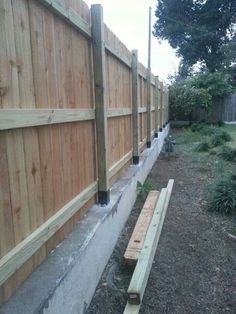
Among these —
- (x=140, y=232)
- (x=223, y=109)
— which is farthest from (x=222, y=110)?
(x=140, y=232)

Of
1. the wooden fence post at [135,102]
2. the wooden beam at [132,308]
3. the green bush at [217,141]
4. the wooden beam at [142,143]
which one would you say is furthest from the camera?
the green bush at [217,141]

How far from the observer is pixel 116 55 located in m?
3.93

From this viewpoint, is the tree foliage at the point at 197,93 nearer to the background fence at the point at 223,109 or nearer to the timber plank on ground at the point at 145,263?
the background fence at the point at 223,109

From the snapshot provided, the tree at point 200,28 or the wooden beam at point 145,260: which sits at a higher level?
the tree at point 200,28

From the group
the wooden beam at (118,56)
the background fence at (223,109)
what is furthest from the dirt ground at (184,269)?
the background fence at (223,109)

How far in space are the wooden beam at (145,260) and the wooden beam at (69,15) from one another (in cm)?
198

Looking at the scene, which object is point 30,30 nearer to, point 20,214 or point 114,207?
point 20,214

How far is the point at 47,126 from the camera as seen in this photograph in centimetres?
205

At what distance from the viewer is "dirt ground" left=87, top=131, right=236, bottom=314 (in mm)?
2492

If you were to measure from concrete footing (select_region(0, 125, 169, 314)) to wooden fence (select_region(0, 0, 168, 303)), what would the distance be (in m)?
0.06

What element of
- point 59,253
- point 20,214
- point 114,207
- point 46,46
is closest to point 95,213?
point 114,207

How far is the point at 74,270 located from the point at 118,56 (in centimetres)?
279

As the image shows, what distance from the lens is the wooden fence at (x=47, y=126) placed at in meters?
1.62

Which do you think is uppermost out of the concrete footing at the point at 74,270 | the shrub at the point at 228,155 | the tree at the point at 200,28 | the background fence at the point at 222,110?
the tree at the point at 200,28
